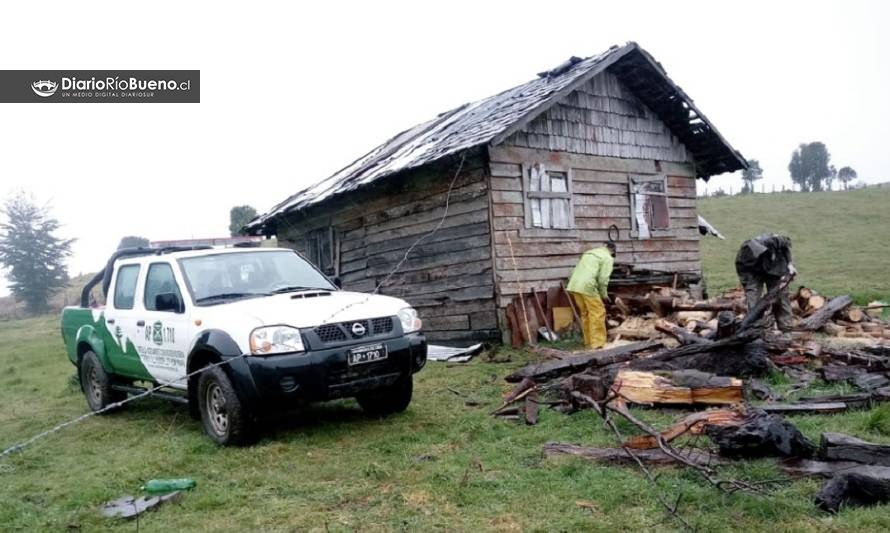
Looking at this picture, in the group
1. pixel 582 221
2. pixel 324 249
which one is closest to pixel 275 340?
pixel 582 221

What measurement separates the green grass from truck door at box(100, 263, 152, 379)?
689mm

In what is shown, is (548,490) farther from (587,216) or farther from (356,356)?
(587,216)

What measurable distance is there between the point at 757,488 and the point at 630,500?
28.8 inches

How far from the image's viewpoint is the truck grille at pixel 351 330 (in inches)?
231

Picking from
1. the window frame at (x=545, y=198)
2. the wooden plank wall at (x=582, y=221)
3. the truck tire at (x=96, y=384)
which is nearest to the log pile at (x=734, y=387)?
the wooden plank wall at (x=582, y=221)

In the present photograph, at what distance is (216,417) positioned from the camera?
20.1 ft

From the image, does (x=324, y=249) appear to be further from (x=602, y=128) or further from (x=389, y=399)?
(x=389, y=399)

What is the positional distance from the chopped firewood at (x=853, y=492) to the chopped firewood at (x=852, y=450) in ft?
0.97

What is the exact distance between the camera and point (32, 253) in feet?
169

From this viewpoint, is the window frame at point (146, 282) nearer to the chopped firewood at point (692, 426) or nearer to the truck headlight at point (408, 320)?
the truck headlight at point (408, 320)

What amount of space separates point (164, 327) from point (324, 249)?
31.7 ft

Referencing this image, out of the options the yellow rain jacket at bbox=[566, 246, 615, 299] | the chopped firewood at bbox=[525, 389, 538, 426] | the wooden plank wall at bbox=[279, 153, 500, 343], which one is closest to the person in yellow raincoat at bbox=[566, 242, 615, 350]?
the yellow rain jacket at bbox=[566, 246, 615, 299]

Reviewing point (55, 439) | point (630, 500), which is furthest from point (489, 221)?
point (630, 500)

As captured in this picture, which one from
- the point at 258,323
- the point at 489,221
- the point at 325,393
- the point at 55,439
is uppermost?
the point at 489,221
